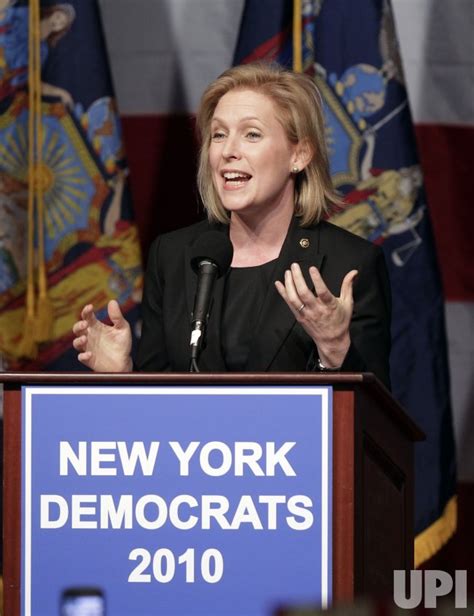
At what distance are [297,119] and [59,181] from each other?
142 cm

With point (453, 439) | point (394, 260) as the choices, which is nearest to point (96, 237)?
point (394, 260)

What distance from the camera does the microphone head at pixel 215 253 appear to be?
9.68 feet

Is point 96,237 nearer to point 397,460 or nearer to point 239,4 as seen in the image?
point 239,4

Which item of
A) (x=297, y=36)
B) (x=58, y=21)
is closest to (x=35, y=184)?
(x=58, y=21)

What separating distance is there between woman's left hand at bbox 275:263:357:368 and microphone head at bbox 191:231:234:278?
10.3 inches

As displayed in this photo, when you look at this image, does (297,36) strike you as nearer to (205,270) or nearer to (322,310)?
(205,270)

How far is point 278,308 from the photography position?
3230 mm

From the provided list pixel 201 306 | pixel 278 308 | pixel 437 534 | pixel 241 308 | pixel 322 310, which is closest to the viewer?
pixel 322 310

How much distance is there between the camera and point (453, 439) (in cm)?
461

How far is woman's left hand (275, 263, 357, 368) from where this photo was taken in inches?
104

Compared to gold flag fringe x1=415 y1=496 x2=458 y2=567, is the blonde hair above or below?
above

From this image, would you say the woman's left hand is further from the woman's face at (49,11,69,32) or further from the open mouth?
the woman's face at (49,11,69,32)

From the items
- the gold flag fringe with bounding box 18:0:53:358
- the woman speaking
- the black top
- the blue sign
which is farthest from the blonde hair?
the gold flag fringe with bounding box 18:0:53:358

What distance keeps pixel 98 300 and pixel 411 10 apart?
1367 mm
